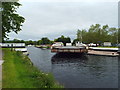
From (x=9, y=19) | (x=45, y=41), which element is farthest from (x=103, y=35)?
(x=45, y=41)

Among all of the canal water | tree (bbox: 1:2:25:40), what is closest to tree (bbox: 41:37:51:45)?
the canal water

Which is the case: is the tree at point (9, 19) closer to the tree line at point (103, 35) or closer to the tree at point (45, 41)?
the tree line at point (103, 35)

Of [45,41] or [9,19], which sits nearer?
[9,19]

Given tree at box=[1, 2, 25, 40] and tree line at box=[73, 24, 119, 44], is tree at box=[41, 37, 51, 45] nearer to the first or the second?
tree line at box=[73, 24, 119, 44]

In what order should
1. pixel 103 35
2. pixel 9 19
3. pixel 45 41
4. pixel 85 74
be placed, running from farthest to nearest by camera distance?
pixel 45 41, pixel 103 35, pixel 9 19, pixel 85 74

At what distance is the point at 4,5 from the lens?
24.1 m

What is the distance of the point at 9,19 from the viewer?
85.8 ft

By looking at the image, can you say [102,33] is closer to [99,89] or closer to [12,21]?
[12,21]

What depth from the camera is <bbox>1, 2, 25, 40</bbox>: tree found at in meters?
24.6

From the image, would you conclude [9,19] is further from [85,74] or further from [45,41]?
[45,41]

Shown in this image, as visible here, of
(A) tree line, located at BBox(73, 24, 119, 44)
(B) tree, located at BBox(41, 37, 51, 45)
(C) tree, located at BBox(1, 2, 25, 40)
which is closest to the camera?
(C) tree, located at BBox(1, 2, 25, 40)

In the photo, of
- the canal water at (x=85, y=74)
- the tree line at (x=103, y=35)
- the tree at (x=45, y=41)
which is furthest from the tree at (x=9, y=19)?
the tree at (x=45, y=41)

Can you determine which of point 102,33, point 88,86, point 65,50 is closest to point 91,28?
point 102,33

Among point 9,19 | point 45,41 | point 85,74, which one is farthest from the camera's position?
point 45,41
